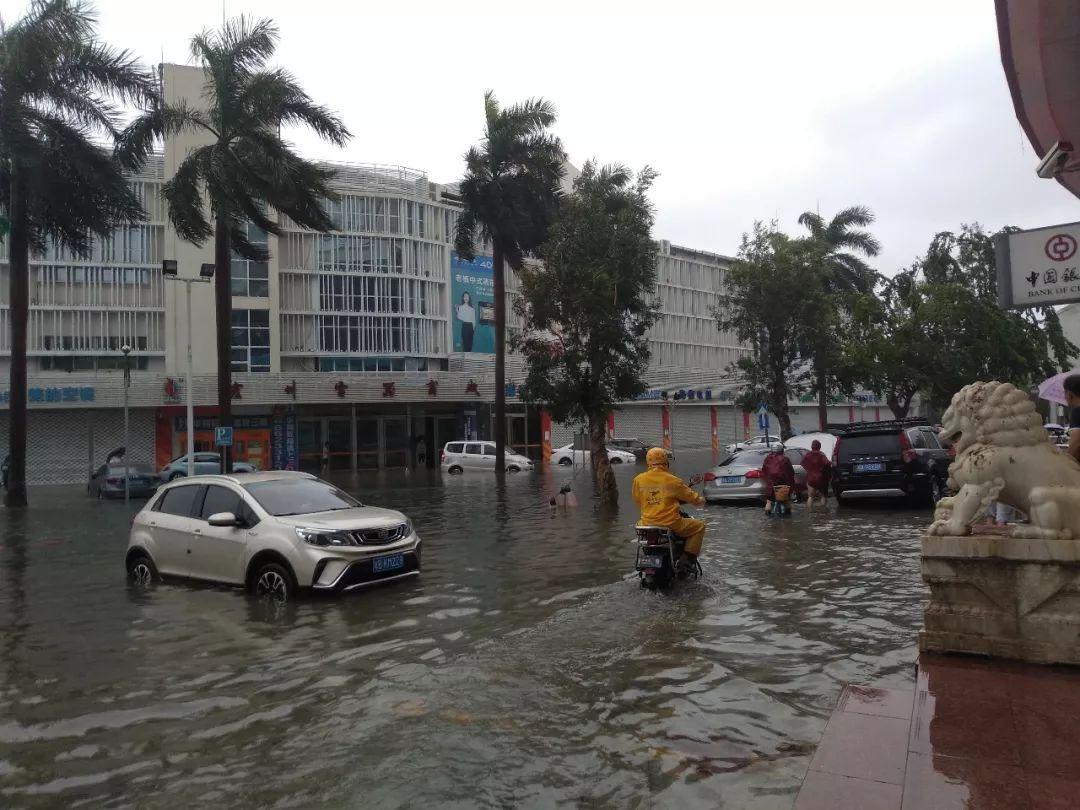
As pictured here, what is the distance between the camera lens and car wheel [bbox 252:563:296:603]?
9.45m

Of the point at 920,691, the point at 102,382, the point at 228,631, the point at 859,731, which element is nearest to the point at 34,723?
the point at 228,631

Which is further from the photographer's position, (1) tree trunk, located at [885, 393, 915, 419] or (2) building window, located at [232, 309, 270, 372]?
(2) building window, located at [232, 309, 270, 372]

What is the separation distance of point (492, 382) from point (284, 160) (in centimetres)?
2223

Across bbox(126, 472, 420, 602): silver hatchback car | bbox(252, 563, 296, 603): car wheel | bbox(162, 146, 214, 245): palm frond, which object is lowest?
bbox(252, 563, 296, 603): car wheel

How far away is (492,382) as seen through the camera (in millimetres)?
45562

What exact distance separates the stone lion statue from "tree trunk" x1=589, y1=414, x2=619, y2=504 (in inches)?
569

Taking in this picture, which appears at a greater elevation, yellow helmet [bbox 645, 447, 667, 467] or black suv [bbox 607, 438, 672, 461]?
yellow helmet [bbox 645, 447, 667, 467]

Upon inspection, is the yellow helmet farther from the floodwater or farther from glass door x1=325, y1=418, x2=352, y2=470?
glass door x1=325, y1=418, x2=352, y2=470

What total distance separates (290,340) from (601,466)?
30450mm

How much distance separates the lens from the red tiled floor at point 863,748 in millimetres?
4047

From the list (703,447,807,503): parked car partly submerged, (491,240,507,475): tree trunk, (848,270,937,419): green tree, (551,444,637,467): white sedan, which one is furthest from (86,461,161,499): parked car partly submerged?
(848,270,937,419): green tree

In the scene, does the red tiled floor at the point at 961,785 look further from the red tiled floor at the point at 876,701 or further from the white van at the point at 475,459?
the white van at the point at 475,459

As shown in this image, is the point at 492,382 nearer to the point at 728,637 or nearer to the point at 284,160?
the point at 284,160

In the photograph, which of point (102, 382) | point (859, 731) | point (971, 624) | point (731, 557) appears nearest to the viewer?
point (859, 731)
